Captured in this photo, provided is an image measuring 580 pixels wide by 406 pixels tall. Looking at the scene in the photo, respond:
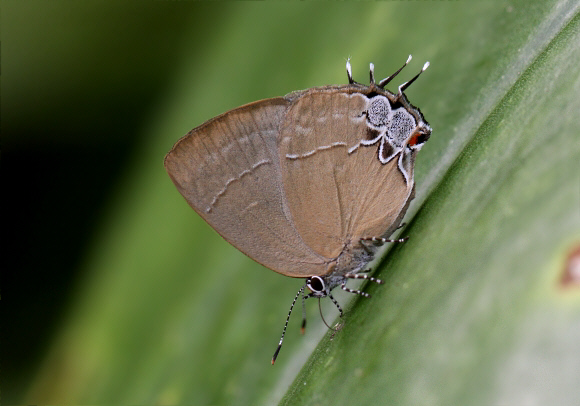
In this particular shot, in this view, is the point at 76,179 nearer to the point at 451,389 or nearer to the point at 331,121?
the point at 331,121

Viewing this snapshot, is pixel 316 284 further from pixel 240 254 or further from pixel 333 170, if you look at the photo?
pixel 240 254

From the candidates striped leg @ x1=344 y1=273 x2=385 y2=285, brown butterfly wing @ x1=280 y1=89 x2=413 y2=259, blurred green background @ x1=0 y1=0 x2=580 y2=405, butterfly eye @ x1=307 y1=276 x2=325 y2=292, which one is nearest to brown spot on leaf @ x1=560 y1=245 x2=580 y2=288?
blurred green background @ x1=0 y1=0 x2=580 y2=405

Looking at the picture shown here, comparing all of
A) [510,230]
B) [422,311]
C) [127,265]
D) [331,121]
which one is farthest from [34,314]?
[510,230]

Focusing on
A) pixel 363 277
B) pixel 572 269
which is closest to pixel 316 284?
pixel 363 277

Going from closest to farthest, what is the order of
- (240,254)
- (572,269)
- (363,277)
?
(572,269)
(363,277)
(240,254)

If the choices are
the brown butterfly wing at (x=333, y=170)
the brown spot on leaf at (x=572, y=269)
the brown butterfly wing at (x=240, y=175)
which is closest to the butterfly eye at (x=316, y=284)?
the brown butterfly wing at (x=240, y=175)
